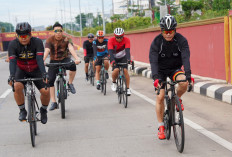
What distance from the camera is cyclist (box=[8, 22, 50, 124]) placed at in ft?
20.9

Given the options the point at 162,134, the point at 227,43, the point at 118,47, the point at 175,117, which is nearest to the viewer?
the point at 175,117

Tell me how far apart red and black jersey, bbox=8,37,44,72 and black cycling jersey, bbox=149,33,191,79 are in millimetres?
1862

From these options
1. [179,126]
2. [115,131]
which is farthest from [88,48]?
[179,126]

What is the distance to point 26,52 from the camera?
665 cm

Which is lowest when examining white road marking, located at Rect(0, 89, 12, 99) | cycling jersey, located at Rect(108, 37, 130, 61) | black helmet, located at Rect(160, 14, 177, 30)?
white road marking, located at Rect(0, 89, 12, 99)

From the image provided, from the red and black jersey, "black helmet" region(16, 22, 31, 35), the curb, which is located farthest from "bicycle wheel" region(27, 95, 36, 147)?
the curb

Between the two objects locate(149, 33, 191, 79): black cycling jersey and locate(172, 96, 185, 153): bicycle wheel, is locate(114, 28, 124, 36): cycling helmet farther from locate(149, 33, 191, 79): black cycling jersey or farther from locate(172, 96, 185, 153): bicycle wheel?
locate(172, 96, 185, 153): bicycle wheel

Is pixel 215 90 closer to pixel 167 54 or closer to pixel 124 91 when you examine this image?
pixel 124 91

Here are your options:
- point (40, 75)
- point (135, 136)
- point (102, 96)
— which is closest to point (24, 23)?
point (40, 75)

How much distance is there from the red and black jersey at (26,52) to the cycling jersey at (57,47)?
2.19m

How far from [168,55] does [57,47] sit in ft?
12.2

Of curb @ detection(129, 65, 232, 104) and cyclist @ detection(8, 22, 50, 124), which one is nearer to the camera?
cyclist @ detection(8, 22, 50, 124)

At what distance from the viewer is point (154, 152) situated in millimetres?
5625

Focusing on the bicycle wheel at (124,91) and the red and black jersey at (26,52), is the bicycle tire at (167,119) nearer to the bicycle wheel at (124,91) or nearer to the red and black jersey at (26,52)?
the red and black jersey at (26,52)
